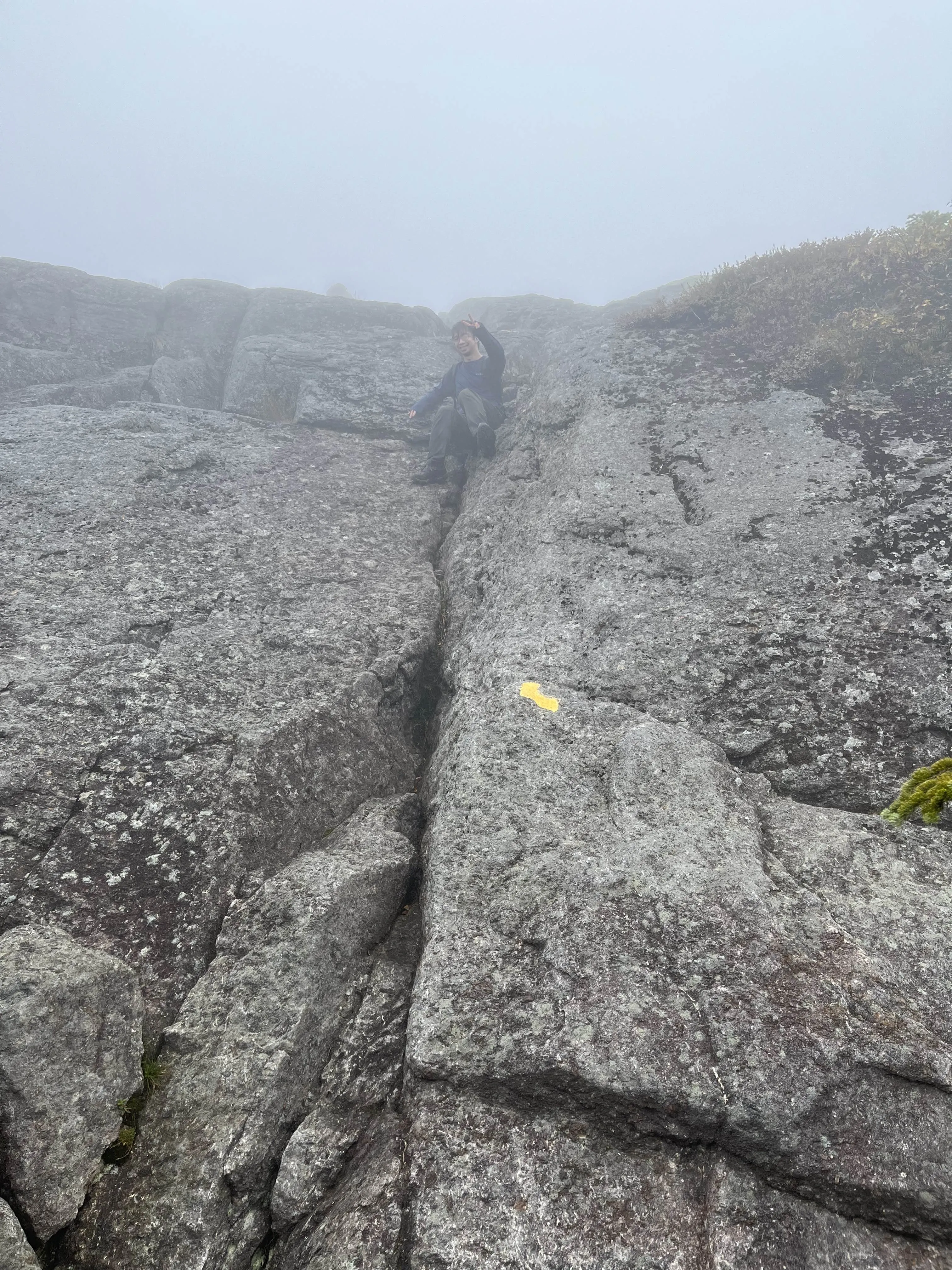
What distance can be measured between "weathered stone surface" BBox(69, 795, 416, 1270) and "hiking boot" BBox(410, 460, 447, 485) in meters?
9.37

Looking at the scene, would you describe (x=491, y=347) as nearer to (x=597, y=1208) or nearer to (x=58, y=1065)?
(x=58, y=1065)

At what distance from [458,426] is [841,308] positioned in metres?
9.22

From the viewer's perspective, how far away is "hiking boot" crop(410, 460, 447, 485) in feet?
47.2

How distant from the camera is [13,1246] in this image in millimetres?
3980

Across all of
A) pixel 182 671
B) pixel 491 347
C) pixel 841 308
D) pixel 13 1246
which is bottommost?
pixel 13 1246

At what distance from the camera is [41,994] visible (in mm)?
4805

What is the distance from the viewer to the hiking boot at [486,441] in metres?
14.2

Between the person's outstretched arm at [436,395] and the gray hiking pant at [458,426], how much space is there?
1127 millimetres

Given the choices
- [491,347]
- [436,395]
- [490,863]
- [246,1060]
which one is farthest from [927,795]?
[491,347]

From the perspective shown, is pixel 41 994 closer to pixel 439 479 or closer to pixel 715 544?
pixel 715 544

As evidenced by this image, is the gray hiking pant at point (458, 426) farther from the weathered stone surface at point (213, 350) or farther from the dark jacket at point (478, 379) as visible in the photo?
the weathered stone surface at point (213, 350)

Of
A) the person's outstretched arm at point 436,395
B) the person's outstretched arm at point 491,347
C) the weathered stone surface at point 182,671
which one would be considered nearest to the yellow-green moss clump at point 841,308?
the person's outstretched arm at point 491,347

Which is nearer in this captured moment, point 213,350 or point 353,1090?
point 353,1090

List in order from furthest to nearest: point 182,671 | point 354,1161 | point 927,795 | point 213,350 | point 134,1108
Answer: point 213,350 → point 182,671 → point 134,1108 → point 354,1161 → point 927,795
